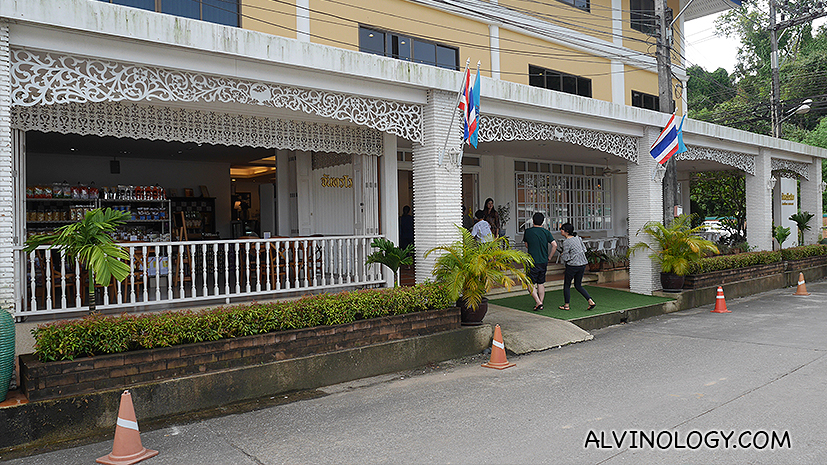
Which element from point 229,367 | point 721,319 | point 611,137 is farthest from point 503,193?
point 229,367

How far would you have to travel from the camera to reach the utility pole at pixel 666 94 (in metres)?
12.5

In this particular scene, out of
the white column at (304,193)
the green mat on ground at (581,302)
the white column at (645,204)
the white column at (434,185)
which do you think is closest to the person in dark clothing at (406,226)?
the white column at (304,193)

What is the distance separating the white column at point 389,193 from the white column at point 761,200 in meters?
11.5

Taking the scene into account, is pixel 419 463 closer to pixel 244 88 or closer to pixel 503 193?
pixel 244 88

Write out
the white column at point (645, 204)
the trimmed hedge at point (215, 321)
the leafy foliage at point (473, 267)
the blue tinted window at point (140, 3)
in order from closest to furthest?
the trimmed hedge at point (215, 321)
the leafy foliage at point (473, 267)
the blue tinted window at point (140, 3)
the white column at point (645, 204)

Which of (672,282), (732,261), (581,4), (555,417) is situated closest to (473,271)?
(555,417)

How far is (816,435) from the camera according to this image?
4656mm

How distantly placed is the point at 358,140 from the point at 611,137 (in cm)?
526

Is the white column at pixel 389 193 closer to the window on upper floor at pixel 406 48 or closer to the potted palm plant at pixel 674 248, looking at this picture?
the window on upper floor at pixel 406 48

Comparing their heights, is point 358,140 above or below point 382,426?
above

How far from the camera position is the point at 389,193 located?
10109mm

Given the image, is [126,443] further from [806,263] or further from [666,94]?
[806,263]

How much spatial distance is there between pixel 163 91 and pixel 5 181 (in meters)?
1.84

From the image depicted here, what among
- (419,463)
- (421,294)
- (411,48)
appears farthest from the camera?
(411,48)
